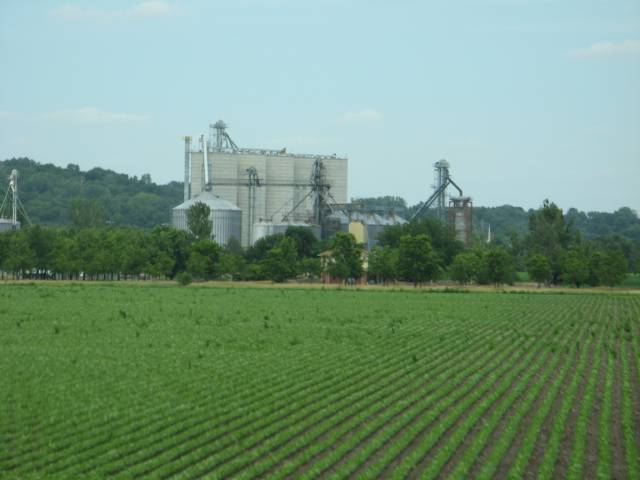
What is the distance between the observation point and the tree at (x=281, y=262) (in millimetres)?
98812

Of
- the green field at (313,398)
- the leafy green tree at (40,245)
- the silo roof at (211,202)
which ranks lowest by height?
the green field at (313,398)

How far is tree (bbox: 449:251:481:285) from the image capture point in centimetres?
10188

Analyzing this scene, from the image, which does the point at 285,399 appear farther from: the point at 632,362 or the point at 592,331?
the point at 592,331

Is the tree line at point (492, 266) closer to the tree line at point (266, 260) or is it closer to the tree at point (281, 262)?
the tree line at point (266, 260)

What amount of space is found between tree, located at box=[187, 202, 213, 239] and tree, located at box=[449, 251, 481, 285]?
94.0 ft

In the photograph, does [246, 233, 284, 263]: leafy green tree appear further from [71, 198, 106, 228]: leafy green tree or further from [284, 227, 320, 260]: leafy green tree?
[71, 198, 106, 228]: leafy green tree

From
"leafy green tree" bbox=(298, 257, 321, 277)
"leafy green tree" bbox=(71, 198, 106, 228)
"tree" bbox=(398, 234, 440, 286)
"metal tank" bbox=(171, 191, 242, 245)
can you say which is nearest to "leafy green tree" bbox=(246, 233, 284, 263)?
"metal tank" bbox=(171, 191, 242, 245)

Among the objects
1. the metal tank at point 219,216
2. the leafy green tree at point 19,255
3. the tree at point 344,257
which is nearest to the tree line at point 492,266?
the tree at point 344,257

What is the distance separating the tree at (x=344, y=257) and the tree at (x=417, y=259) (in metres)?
4.47

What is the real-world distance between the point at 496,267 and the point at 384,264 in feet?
37.9

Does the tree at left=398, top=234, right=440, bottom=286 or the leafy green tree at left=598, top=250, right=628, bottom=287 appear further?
the leafy green tree at left=598, top=250, right=628, bottom=287

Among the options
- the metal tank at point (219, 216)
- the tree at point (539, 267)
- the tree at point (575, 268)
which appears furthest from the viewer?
the metal tank at point (219, 216)

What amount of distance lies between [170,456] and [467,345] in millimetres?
21293

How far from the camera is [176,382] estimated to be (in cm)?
2591
